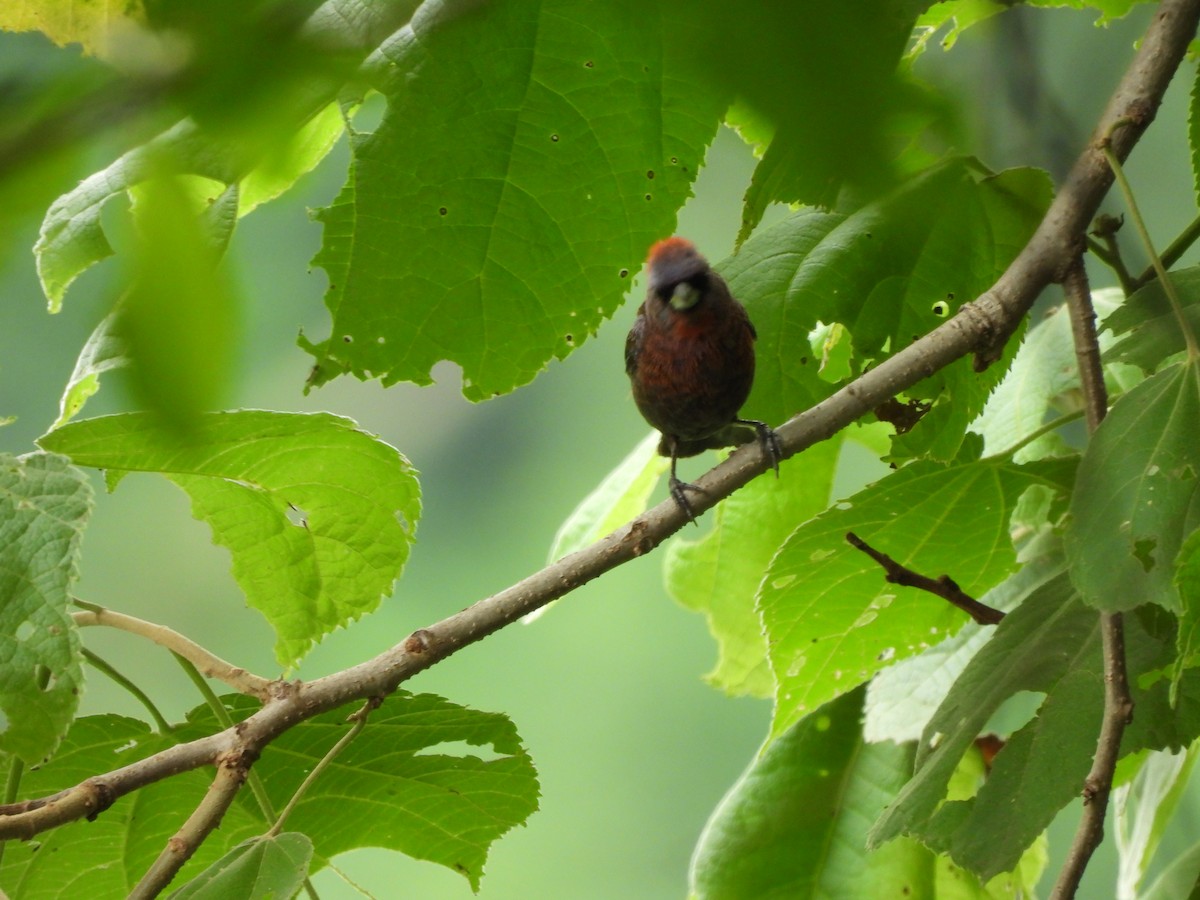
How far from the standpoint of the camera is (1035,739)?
1.27 meters

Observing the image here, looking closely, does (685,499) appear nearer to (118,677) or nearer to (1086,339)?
(1086,339)

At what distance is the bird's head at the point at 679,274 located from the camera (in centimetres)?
179

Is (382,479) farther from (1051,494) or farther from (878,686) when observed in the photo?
(1051,494)

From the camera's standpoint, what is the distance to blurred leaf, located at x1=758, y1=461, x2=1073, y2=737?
1437 mm

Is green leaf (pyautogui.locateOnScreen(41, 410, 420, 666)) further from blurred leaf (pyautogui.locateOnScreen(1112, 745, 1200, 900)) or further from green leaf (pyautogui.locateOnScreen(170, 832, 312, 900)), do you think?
blurred leaf (pyautogui.locateOnScreen(1112, 745, 1200, 900))

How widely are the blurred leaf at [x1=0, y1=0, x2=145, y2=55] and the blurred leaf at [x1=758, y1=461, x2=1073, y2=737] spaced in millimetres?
1077

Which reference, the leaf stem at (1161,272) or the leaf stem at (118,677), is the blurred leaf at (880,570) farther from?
the leaf stem at (118,677)

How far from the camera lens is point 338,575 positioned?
4.72ft

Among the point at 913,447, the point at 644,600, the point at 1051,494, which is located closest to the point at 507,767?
the point at 913,447

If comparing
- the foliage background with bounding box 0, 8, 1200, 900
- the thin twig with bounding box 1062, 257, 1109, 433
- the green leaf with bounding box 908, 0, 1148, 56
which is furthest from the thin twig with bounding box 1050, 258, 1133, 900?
the foliage background with bounding box 0, 8, 1200, 900

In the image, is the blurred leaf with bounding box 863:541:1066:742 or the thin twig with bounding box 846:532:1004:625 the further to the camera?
the blurred leaf with bounding box 863:541:1066:742

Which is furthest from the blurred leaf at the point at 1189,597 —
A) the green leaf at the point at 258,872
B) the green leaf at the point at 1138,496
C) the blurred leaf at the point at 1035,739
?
the green leaf at the point at 258,872

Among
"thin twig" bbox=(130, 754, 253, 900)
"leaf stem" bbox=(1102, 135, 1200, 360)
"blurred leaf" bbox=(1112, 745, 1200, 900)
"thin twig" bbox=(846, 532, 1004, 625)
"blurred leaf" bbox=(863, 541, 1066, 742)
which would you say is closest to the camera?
"thin twig" bbox=(130, 754, 253, 900)

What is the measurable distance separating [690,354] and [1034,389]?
565mm
